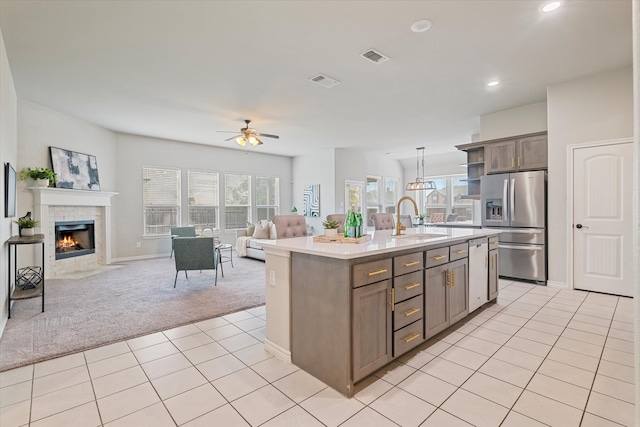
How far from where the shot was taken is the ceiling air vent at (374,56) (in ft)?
10.8

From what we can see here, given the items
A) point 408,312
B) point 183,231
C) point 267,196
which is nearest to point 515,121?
point 408,312

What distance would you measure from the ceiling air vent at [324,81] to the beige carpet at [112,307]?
117 inches

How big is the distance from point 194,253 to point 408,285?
11.0ft

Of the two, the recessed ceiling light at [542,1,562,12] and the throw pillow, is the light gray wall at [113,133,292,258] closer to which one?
the throw pillow

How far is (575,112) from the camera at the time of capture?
13.6 feet

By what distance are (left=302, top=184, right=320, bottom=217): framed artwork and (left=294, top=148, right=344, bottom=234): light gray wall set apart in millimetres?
123

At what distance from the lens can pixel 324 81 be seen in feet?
13.3

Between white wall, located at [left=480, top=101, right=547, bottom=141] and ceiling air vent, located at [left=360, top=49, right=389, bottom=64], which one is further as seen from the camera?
white wall, located at [left=480, top=101, right=547, bottom=141]

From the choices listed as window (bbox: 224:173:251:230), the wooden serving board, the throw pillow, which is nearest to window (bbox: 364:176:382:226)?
window (bbox: 224:173:251:230)

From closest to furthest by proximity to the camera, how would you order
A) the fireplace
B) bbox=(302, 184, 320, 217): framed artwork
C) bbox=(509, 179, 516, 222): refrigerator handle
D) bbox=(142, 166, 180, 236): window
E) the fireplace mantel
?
1. bbox=(509, 179, 516, 222): refrigerator handle
2. the fireplace mantel
3. the fireplace
4. bbox=(142, 166, 180, 236): window
5. bbox=(302, 184, 320, 217): framed artwork

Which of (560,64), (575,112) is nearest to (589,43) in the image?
(560,64)

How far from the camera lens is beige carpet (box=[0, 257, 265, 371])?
2705mm

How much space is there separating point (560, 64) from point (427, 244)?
10.1ft

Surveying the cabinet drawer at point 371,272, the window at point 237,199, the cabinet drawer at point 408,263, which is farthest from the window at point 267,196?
the cabinet drawer at point 371,272
